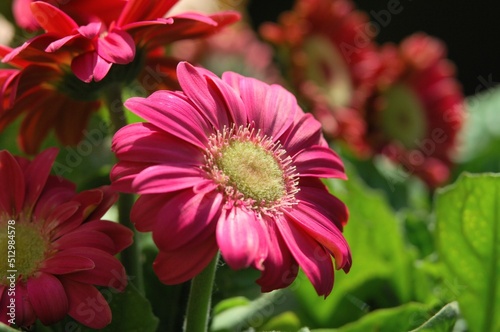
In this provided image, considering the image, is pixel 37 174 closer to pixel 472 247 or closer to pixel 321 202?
pixel 321 202

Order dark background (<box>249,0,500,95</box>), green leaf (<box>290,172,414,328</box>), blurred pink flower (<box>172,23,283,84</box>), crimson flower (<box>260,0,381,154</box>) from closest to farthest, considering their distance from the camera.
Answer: green leaf (<box>290,172,414,328</box>) < crimson flower (<box>260,0,381,154</box>) < blurred pink flower (<box>172,23,283,84</box>) < dark background (<box>249,0,500,95</box>)

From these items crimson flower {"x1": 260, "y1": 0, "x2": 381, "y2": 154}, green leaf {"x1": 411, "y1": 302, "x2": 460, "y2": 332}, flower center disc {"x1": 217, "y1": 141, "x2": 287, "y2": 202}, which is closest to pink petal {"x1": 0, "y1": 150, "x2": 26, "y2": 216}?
flower center disc {"x1": 217, "y1": 141, "x2": 287, "y2": 202}

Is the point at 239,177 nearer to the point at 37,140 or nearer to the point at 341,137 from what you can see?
the point at 37,140

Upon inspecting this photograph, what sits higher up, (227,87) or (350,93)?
(227,87)

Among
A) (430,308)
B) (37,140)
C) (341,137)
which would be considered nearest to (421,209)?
(341,137)

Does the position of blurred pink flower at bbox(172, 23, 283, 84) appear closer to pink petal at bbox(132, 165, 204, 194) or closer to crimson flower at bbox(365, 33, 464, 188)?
crimson flower at bbox(365, 33, 464, 188)

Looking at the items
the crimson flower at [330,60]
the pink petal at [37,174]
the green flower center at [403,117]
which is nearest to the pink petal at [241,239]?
the pink petal at [37,174]

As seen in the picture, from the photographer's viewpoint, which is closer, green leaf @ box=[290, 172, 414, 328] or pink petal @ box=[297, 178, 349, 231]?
pink petal @ box=[297, 178, 349, 231]

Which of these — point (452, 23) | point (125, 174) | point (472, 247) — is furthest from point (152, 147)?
point (452, 23)
